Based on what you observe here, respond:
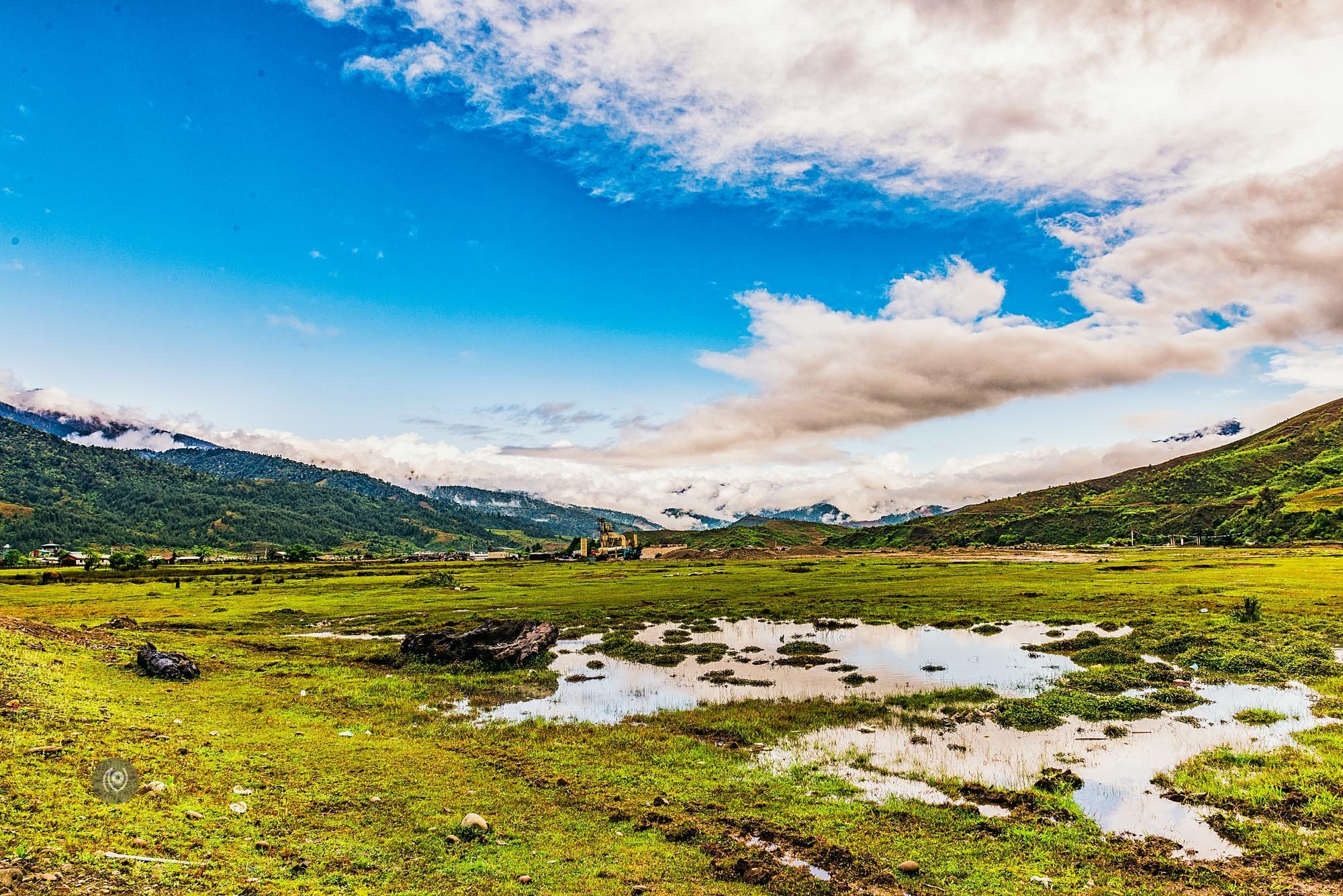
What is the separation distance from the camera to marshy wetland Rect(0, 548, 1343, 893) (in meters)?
14.1

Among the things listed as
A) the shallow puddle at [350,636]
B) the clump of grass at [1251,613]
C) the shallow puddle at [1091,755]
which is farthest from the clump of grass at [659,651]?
the clump of grass at [1251,613]

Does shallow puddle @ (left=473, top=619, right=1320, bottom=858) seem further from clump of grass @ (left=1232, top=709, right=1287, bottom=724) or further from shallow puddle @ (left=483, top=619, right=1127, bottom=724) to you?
clump of grass @ (left=1232, top=709, right=1287, bottom=724)

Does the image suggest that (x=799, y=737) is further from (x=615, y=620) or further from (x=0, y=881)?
(x=615, y=620)

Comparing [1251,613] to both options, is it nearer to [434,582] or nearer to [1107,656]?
[1107,656]

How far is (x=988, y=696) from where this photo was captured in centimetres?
3003

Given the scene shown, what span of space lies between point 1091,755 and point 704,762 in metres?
13.5

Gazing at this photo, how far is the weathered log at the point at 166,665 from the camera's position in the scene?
104 feet

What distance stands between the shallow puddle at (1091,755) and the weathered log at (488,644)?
21729mm

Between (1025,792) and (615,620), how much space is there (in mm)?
45569

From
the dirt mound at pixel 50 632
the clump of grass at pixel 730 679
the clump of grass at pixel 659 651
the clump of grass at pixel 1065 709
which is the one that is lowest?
the clump of grass at pixel 659 651

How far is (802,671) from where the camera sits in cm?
3794

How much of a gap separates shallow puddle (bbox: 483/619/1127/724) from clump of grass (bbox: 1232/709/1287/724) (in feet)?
24.9

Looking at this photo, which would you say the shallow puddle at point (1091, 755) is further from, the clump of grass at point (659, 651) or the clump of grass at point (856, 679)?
the clump of grass at point (659, 651)

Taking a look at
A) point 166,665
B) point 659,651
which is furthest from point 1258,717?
point 166,665
